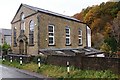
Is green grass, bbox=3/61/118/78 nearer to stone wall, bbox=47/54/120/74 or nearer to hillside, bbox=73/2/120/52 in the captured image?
stone wall, bbox=47/54/120/74

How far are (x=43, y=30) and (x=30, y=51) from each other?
136 inches

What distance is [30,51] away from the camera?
25859 mm

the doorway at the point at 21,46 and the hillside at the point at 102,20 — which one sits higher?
the hillside at the point at 102,20

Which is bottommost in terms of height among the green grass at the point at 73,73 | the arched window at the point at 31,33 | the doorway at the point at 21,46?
the green grass at the point at 73,73

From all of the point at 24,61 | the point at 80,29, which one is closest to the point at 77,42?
the point at 80,29

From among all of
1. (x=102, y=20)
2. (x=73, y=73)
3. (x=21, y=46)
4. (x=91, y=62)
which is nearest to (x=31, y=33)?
(x=21, y=46)

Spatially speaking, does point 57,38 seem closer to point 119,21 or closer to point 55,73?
point 119,21

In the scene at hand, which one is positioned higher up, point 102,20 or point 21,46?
point 102,20

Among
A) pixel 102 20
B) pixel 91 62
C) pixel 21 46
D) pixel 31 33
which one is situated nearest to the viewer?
pixel 91 62

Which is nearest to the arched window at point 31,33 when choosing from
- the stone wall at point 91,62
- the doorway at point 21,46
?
the doorway at point 21,46

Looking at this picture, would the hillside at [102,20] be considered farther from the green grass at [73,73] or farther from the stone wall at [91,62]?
the green grass at [73,73]

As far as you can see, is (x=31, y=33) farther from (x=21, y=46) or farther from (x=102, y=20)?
(x=102, y=20)

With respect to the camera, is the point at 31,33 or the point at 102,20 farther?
the point at 102,20

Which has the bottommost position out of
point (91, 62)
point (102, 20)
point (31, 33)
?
point (91, 62)
